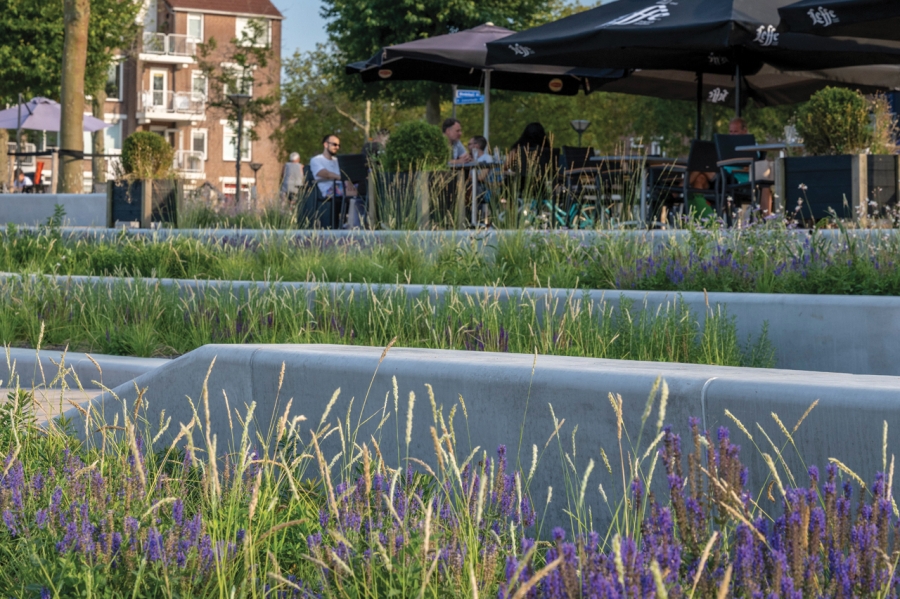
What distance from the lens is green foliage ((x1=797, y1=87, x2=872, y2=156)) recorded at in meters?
8.61

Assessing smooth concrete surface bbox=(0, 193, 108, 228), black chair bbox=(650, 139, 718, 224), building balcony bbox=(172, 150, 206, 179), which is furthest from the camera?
building balcony bbox=(172, 150, 206, 179)

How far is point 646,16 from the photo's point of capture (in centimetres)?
1058

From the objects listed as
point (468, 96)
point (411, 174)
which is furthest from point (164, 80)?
point (411, 174)

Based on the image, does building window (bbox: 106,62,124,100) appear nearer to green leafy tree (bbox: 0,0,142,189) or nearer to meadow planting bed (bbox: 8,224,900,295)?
green leafy tree (bbox: 0,0,142,189)

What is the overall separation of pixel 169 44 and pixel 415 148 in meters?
53.7

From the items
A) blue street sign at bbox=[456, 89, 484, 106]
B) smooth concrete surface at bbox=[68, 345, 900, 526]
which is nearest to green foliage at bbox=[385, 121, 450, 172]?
smooth concrete surface at bbox=[68, 345, 900, 526]

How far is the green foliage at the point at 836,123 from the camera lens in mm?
8609

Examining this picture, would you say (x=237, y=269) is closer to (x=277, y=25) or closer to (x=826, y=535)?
(x=826, y=535)

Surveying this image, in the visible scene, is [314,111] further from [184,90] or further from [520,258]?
[520,258]

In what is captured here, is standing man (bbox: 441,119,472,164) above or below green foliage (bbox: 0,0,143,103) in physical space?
below

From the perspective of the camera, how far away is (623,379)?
3010mm

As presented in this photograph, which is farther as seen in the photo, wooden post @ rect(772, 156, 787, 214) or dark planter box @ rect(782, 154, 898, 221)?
wooden post @ rect(772, 156, 787, 214)

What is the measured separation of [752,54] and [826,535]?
36.6 feet

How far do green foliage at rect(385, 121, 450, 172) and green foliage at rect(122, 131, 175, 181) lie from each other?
4232 mm
